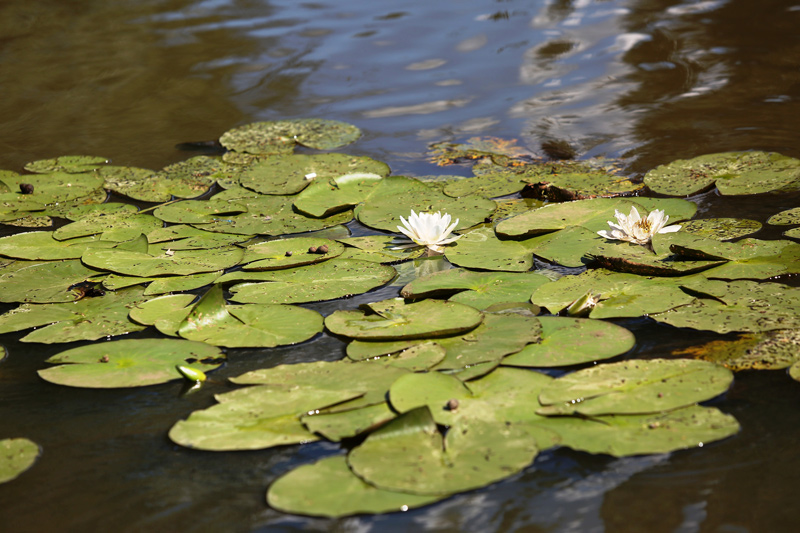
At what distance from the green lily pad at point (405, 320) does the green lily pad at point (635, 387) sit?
1.07ft

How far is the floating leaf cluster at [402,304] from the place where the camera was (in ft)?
4.31

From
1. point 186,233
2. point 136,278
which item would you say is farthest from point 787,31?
point 136,278

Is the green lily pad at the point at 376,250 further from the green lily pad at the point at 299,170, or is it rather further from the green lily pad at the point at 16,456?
the green lily pad at the point at 16,456

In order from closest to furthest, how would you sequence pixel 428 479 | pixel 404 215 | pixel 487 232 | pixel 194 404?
pixel 428 479 < pixel 194 404 < pixel 487 232 < pixel 404 215

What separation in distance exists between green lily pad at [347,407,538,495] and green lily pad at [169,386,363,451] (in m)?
0.17

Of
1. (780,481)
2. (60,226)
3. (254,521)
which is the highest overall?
(60,226)

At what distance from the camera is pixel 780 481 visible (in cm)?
122

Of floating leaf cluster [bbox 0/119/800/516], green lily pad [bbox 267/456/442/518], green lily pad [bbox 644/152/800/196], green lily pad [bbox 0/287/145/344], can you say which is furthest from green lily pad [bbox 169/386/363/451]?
green lily pad [bbox 644/152/800/196]

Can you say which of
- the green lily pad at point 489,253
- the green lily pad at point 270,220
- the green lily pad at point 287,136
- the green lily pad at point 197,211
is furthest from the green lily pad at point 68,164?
the green lily pad at point 489,253

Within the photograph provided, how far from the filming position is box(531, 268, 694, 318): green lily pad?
178 cm

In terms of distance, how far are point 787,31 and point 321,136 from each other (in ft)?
9.67

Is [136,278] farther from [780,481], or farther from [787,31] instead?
[787,31]

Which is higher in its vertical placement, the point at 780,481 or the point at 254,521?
the point at 254,521

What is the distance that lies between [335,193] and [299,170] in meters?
0.35
